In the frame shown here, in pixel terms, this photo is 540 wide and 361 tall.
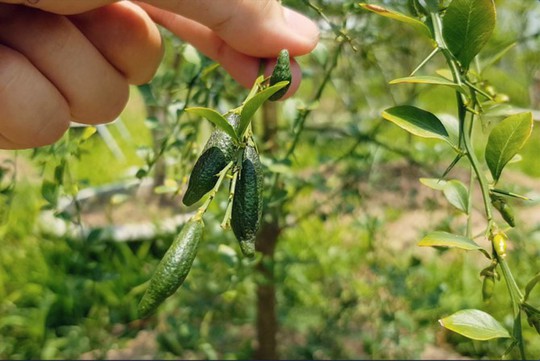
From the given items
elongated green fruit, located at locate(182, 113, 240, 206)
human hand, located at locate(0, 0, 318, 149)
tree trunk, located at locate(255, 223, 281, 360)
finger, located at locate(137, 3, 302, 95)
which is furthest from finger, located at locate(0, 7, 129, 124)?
tree trunk, located at locate(255, 223, 281, 360)

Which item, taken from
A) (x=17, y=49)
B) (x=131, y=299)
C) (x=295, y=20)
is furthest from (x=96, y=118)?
(x=131, y=299)

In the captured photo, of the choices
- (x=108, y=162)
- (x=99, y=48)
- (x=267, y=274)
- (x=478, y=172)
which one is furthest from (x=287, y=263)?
(x=108, y=162)

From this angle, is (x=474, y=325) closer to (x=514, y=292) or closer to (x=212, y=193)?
(x=514, y=292)

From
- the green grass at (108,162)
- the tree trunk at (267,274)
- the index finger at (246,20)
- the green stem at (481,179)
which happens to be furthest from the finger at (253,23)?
the green grass at (108,162)

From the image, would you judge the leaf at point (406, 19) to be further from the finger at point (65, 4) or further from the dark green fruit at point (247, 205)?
the finger at point (65, 4)

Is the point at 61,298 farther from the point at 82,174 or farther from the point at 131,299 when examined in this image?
the point at 82,174

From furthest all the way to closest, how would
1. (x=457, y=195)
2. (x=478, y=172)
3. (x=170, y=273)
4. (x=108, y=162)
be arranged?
(x=108, y=162), (x=457, y=195), (x=478, y=172), (x=170, y=273)

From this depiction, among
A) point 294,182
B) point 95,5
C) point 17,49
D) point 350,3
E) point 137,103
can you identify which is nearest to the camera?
point 95,5

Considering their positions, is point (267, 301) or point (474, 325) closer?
point (474, 325)
